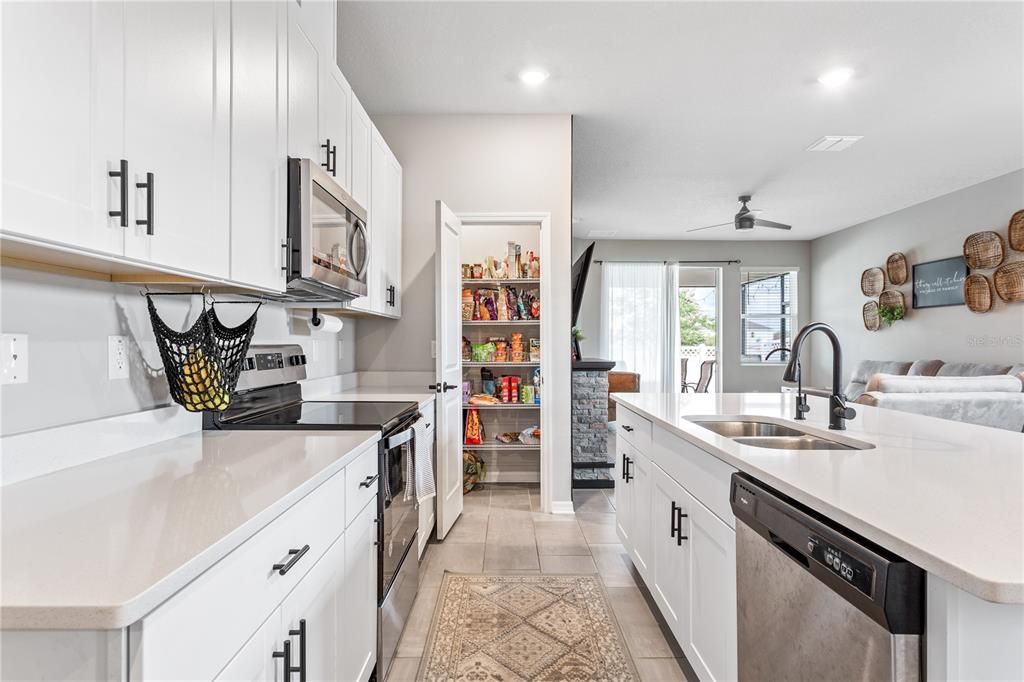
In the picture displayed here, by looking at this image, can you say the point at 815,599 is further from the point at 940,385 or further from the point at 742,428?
the point at 940,385

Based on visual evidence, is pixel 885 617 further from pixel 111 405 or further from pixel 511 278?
pixel 511 278

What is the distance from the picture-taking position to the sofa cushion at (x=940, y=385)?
347 centimetres

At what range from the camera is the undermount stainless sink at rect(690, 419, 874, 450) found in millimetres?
1772

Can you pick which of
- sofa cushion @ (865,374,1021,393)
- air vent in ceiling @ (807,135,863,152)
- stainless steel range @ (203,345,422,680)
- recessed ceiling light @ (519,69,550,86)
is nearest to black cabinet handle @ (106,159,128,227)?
stainless steel range @ (203,345,422,680)

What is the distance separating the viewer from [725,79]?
10.6ft

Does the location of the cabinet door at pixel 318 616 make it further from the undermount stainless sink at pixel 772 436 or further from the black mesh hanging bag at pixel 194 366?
the undermount stainless sink at pixel 772 436

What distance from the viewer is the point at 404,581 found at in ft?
7.11

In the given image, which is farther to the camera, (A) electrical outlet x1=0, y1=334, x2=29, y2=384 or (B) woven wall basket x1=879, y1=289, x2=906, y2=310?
(B) woven wall basket x1=879, y1=289, x2=906, y2=310

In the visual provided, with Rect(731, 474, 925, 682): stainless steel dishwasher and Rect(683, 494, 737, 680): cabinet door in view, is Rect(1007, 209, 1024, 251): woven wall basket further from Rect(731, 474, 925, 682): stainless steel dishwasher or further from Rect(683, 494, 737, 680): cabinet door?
Rect(731, 474, 925, 682): stainless steel dishwasher

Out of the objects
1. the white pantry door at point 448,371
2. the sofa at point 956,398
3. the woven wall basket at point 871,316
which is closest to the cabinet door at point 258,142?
the white pantry door at point 448,371

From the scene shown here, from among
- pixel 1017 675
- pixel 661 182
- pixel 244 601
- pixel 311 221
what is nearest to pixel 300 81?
pixel 311 221

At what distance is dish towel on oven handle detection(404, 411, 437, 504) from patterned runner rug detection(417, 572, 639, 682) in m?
0.51

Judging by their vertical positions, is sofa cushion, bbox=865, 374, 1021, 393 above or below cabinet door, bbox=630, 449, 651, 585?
above

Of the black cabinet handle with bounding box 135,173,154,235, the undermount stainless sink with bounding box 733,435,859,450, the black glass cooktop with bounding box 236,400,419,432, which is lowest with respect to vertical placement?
the undermount stainless sink with bounding box 733,435,859,450
